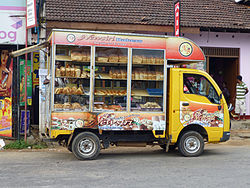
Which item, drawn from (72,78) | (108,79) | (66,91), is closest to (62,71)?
(72,78)

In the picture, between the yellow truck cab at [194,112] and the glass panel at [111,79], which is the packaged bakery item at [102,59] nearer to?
the glass panel at [111,79]

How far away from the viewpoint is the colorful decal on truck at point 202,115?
8.27 meters

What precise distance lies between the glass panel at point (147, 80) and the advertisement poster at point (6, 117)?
179 inches

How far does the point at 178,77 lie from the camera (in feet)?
27.3

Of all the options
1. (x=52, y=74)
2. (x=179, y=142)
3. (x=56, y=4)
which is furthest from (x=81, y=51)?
(x=56, y=4)

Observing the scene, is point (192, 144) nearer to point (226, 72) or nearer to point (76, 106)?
point (76, 106)

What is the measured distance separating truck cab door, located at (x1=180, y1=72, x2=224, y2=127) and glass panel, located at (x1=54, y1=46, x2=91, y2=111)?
7.71 feet

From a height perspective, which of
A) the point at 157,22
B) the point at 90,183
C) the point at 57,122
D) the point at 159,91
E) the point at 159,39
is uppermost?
the point at 157,22

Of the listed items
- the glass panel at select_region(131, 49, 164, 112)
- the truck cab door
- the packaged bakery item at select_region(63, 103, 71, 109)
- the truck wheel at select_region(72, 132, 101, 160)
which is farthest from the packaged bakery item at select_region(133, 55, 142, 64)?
the truck wheel at select_region(72, 132, 101, 160)

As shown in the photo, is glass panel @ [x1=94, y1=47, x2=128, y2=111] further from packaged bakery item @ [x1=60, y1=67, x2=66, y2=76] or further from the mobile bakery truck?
packaged bakery item @ [x1=60, y1=67, x2=66, y2=76]

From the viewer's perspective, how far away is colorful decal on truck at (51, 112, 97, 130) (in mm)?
7676

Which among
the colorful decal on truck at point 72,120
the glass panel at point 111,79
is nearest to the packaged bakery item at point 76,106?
the colorful decal on truck at point 72,120

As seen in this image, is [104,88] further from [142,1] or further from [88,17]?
[142,1]

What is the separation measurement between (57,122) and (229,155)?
14.5ft
